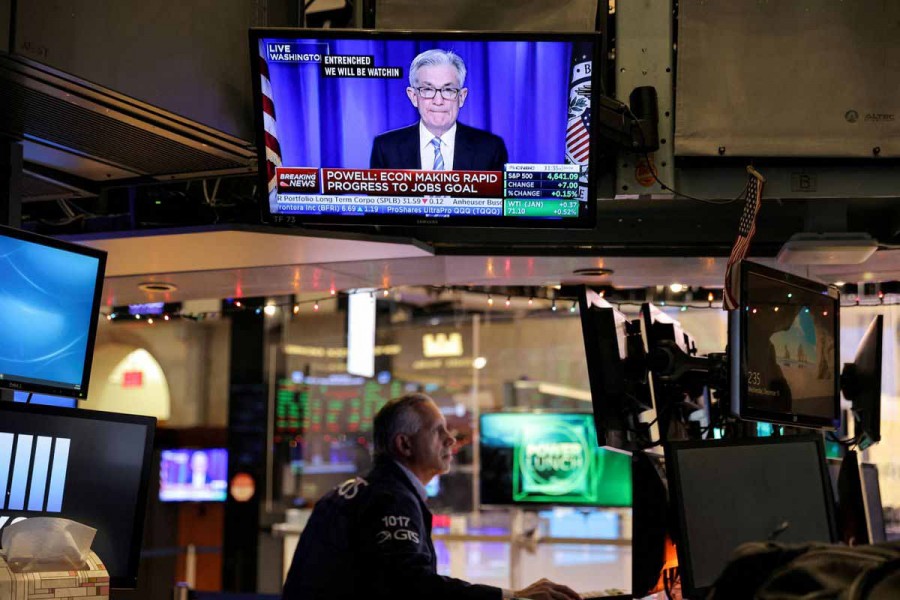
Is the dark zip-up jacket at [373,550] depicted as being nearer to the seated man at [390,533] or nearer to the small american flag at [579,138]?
the seated man at [390,533]

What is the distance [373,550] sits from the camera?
361 centimetres

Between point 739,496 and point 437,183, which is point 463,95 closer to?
point 437,183

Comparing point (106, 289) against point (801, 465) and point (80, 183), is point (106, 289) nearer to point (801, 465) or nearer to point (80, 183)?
point (80, 183)

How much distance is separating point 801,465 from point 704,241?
2776mm

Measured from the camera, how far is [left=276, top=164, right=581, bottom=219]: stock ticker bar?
3.84 metres

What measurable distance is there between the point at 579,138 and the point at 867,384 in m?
1.40

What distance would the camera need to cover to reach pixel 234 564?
35.0 ft

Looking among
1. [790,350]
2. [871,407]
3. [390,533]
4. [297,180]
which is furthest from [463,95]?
[871,407]

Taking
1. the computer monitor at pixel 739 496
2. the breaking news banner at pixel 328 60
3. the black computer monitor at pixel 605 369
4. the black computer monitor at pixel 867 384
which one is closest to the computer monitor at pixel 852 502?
the black computer monitor at pixel 867 384

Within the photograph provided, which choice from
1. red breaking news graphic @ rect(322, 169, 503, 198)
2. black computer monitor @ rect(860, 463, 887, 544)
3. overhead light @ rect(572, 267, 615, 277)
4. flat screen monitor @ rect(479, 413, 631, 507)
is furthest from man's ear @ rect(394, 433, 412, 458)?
flat screen monitor @ rect(479, 413, 631, 507)

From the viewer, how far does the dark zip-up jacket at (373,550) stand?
3.49m

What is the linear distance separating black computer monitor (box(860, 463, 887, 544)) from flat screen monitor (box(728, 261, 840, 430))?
0.64m

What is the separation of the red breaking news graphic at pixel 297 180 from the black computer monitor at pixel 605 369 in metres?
1.08

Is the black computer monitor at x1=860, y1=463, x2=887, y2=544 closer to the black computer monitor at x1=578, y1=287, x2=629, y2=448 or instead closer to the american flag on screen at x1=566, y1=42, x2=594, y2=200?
the black computer monitor at x1=578, y1=287, x2=629, y2=448
